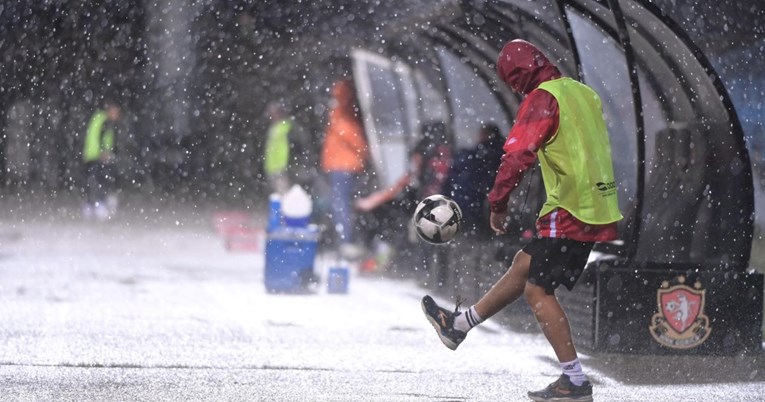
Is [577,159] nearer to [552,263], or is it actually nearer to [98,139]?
[552,263]

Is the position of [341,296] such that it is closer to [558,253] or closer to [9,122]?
[558,253]

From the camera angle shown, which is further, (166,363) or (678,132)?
(678,132)

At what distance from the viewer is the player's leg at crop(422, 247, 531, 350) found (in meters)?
5.82

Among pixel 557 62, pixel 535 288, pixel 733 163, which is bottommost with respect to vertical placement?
pixel 535 288

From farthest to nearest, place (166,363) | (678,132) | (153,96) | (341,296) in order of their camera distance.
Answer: (153,96), (341,296), (678,132), (166,363)

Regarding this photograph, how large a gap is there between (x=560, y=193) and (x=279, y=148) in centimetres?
987

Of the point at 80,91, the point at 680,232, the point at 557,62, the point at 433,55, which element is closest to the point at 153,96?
the point at 80,91

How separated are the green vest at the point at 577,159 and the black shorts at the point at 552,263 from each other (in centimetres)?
15

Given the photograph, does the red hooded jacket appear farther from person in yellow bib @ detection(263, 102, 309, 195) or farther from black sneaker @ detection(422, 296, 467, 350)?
person in yellow bib @ detection(263, 102, 309, 195)

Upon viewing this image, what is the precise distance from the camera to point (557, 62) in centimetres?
932

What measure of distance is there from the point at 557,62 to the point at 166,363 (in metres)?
4.12

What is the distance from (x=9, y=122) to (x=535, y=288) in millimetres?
22718

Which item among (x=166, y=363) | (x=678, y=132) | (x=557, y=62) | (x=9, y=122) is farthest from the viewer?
(x=9, y=122)

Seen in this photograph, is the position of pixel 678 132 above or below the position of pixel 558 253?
above
